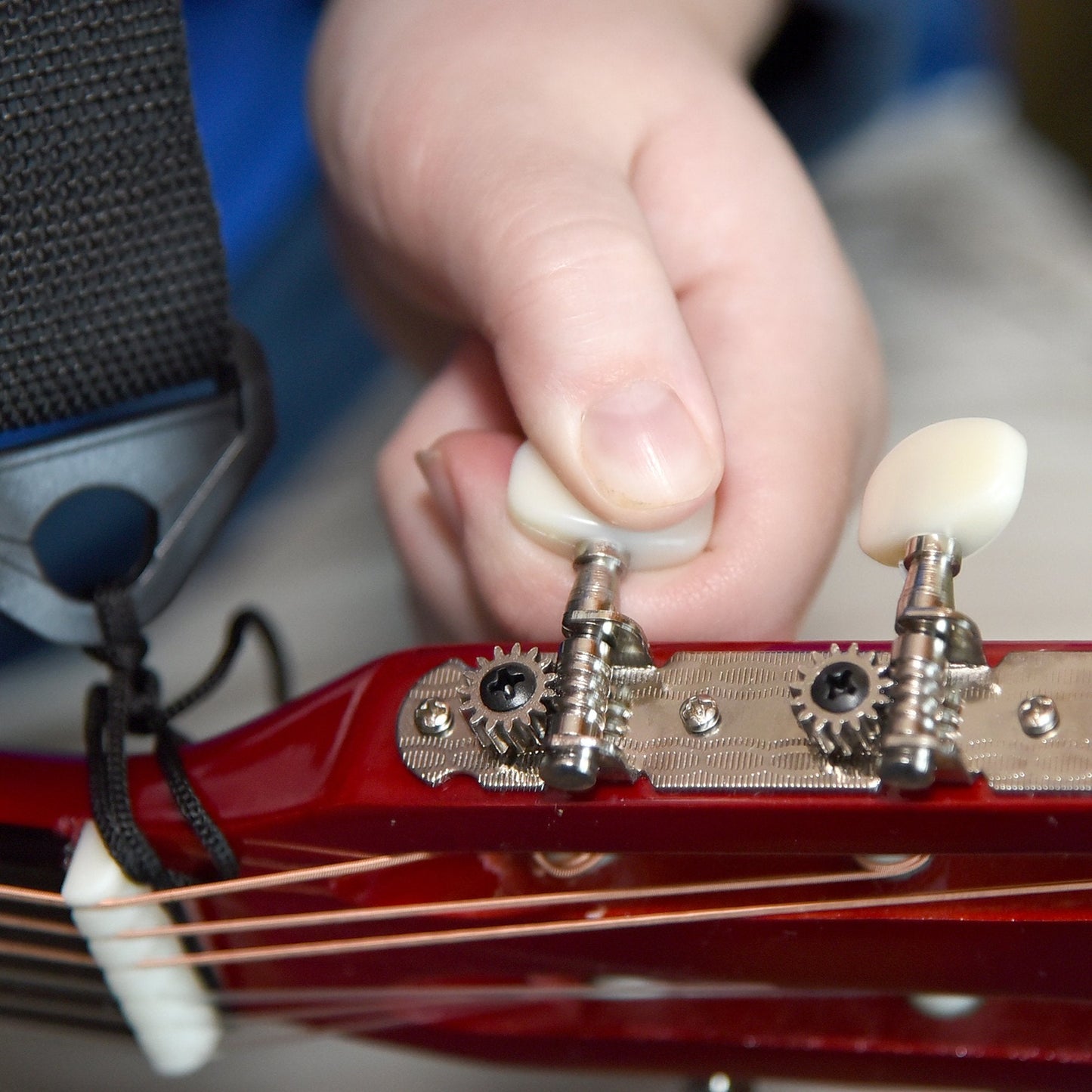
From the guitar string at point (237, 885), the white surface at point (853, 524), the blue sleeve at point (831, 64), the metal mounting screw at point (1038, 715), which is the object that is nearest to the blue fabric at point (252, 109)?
the white surface at point (853, 524)

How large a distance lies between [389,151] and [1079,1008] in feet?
1.09

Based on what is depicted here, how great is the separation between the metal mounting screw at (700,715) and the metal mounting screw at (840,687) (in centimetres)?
2

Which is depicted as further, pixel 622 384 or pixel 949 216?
pixel 949 216

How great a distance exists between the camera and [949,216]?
733 mm

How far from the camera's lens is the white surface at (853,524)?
1.37 ft

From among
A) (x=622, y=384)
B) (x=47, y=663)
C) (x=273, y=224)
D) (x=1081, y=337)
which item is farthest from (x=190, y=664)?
(x=1081, y=337)

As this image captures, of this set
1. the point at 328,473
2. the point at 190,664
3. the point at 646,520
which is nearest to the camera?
the point at 646,520

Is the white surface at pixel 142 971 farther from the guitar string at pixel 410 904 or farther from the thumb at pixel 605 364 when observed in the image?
the thumb at pixel 605 364

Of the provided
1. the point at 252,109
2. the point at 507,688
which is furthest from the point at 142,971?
the point at 252,109

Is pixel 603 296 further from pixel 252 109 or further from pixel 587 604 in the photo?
pixel 252 109

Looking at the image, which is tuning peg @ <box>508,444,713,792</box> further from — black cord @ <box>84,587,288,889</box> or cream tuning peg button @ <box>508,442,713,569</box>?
black cord @ <box>84,587,288,889</box>

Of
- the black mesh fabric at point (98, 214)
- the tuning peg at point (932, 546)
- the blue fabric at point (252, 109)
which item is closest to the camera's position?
the tuning peg at point (932, 546)

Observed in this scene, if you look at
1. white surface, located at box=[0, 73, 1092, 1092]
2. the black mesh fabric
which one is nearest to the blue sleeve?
white surface, located at box=[0, 73, 1092, 1092]

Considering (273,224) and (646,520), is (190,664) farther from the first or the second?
(646,520)
